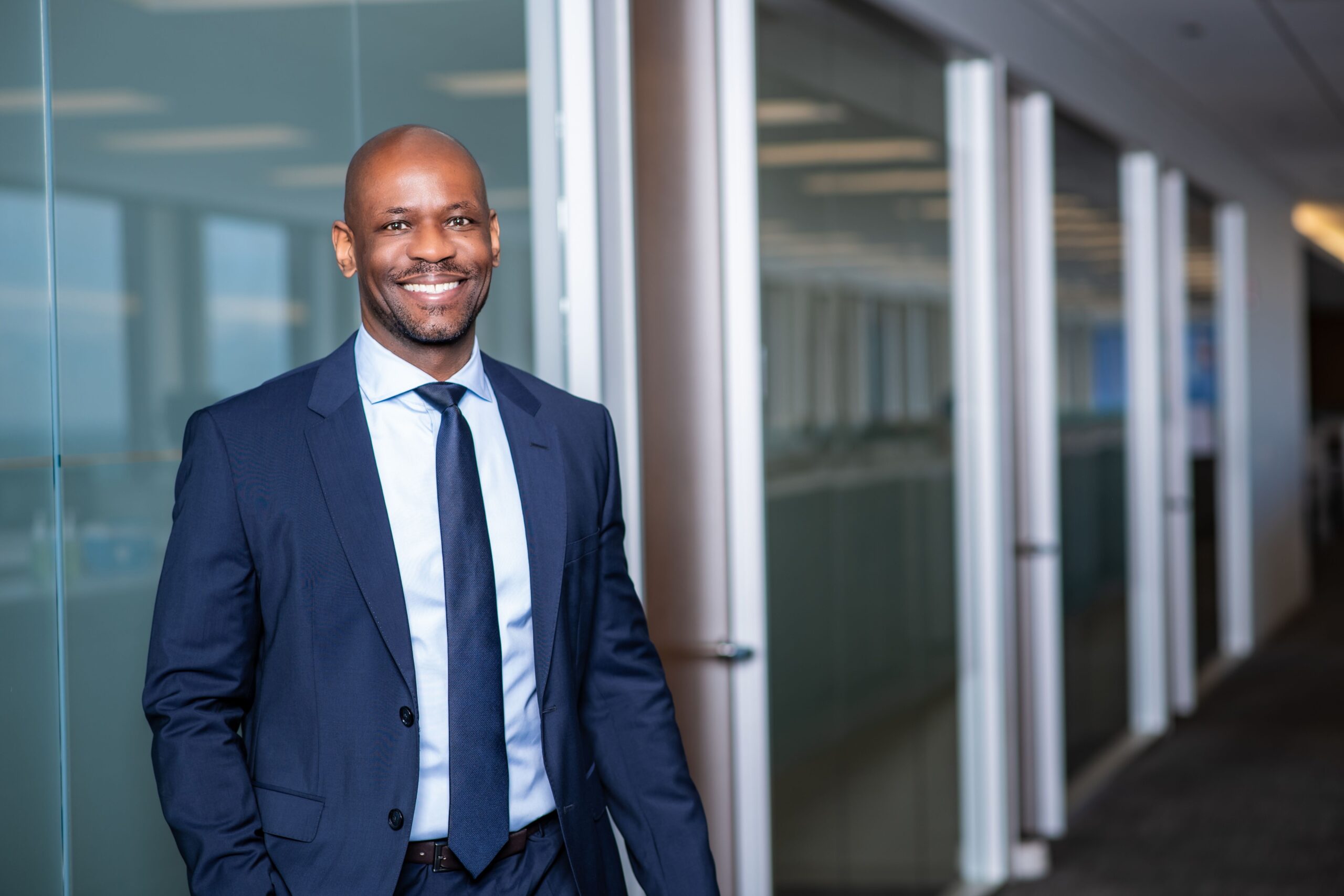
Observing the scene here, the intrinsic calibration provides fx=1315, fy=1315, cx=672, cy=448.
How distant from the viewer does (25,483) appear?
4.95ft

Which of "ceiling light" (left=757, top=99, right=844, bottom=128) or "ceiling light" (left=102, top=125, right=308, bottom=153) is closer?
"ceiling light" (left=102, top=125, right=308, bottom=153)

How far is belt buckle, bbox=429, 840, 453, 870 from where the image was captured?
1444 mm

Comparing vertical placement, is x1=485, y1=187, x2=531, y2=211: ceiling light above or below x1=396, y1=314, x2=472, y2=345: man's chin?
above

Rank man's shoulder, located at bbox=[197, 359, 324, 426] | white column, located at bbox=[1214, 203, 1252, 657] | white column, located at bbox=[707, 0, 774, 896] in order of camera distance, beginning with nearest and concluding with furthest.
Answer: man's shoulder, located at bbox=[197, 359, 324, 426] < white column, located at bbox=[707, 0, 774, 896] < white column, located at bbox=[1214, 203, 1252, 657]

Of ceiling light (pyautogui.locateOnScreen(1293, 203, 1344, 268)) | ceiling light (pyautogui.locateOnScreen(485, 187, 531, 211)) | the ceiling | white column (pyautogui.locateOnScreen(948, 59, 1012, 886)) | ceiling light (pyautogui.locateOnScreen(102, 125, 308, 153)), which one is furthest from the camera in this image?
ceiling light (pyautogui.locateOnScreen(1293, 203, 1344, 268))

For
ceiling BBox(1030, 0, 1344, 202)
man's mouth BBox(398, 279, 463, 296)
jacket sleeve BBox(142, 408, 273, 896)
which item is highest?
ceiling BBox(1030, 0, 1344, 202)

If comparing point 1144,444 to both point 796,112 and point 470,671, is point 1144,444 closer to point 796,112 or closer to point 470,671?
point 796,112

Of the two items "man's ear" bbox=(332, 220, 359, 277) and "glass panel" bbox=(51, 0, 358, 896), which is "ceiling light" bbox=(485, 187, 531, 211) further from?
"man's ear" bbox=(332, 220, 359, 277)

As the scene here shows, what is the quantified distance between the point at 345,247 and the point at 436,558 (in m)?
0.38

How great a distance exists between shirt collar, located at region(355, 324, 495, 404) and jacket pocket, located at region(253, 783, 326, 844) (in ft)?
1.45

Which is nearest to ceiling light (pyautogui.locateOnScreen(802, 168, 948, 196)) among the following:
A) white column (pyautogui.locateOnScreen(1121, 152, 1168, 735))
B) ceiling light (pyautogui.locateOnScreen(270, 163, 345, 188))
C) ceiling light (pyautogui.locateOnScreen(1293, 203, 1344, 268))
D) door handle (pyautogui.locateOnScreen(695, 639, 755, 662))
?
door handle (pyautogui.locateOnScreen(695, 639, 755, 662))

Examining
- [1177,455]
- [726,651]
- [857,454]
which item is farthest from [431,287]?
[1177,455]

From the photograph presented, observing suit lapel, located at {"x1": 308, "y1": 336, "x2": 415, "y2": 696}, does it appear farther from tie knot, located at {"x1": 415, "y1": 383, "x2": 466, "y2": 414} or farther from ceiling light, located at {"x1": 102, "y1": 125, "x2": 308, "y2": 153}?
ceiling light, located at {"x1": 102, "y1": 125, "x2": 308, "y2": 153}

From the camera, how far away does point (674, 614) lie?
2.71 meters
